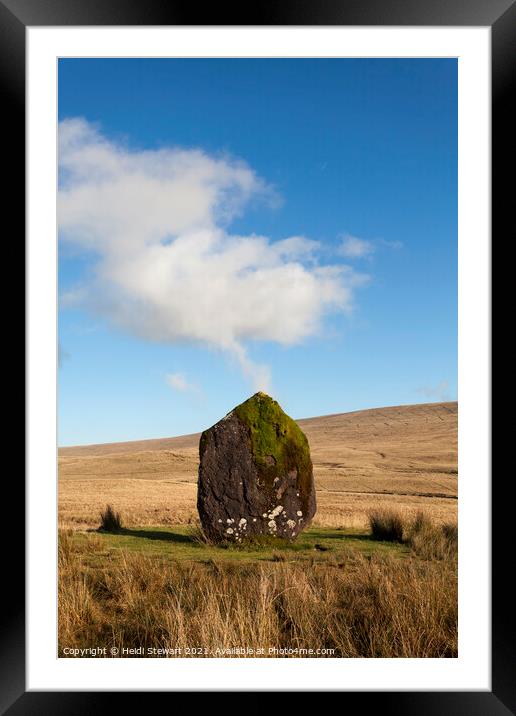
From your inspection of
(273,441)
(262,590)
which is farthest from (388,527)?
(262,590)

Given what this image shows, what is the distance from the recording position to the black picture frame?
3293 mm

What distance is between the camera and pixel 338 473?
30.1 metres

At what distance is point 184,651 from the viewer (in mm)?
3670

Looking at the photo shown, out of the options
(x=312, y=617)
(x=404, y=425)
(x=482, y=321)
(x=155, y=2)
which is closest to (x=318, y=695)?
(x=312, y=617)

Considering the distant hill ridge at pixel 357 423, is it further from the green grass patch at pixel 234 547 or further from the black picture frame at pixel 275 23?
the black picture frame at pixel 275 23

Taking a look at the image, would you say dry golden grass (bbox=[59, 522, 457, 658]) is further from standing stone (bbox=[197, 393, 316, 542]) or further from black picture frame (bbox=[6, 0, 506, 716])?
standing stone (bbox=[197, 393, 316, 542])

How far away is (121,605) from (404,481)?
2381 cm

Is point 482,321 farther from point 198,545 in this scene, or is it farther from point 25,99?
point 198,545

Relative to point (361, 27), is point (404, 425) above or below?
below

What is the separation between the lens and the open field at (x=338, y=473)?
14281 millimetres

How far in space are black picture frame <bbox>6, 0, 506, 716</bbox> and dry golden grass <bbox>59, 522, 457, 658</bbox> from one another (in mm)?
432

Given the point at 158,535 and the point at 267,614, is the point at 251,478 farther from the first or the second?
the point at 267,614

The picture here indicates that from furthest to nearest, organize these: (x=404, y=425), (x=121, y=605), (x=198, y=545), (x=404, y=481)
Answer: (x=404, y=425), (x=404, y=481), (x=198, y=545), (x=121, y=605)

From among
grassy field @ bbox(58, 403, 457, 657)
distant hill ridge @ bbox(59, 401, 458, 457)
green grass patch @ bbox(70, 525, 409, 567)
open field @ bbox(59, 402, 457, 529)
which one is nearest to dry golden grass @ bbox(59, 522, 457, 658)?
grassy field @ bbox(58, 403, 457, 657)
